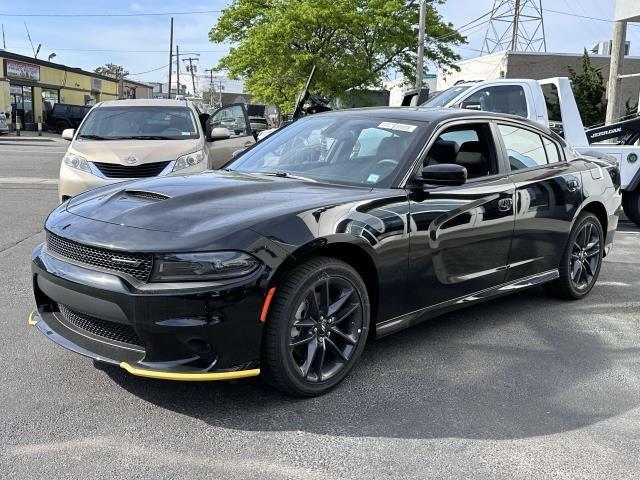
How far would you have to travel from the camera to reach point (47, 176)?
14305 mm

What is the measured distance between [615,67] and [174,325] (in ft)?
57.0

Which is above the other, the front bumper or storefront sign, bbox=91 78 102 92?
storefront sign, bbox=91 78 102 92

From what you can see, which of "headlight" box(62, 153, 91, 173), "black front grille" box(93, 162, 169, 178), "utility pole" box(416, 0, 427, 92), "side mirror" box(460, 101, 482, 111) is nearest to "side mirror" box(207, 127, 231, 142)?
"black front grille" box(93, 162, 169, 178)

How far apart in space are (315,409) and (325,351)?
341mm

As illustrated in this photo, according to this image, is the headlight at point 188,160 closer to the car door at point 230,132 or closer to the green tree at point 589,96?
the car door at point 230,132

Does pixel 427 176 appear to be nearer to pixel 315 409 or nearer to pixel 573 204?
pixel 315 409

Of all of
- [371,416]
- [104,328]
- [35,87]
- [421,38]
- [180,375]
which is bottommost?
[371,416]

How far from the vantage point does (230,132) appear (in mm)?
10383

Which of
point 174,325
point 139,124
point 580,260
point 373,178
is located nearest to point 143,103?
point 139,124

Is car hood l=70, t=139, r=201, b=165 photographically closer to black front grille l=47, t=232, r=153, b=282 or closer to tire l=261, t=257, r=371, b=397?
black front grille l=47, t=232, r=153, b=282

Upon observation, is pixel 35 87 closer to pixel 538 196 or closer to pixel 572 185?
pixel 572 185

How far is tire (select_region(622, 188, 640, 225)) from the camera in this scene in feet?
31.6

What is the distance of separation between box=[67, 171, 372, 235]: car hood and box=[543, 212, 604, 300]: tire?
2346 millimetres

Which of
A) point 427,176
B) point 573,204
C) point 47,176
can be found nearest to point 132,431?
point 427,176
